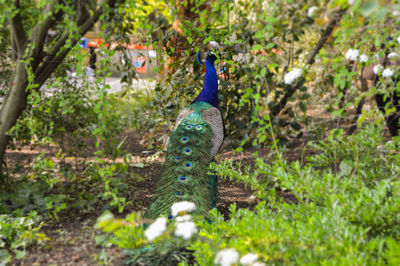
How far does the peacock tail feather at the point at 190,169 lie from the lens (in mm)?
2400

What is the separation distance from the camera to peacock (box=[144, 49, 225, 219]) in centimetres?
241

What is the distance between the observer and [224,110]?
3914 mm

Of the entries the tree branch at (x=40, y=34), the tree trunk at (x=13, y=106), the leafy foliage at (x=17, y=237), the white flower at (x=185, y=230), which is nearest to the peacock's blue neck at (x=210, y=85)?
the tree branch at (x=40, y=34)

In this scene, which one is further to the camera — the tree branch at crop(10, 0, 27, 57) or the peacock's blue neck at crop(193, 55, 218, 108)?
the peacock's blue neck at crop(193, 55, 218, 108)

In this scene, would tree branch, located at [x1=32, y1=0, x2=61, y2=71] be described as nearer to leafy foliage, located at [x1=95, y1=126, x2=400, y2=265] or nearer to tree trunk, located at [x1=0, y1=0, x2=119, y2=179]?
tree trunk, located at [x1=0, y1=0, x2=119, y2=179]

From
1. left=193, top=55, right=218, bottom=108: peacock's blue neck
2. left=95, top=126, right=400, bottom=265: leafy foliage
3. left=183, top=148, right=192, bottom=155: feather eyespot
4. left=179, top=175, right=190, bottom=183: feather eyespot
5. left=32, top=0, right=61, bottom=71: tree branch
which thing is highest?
left=32, top=0, right=61, bottom=71: tree branch

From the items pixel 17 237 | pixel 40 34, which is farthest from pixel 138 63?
pixel 17 237

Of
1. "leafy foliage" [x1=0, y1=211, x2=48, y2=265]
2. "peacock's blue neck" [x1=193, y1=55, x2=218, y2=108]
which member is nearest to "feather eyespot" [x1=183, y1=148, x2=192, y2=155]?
"peacock's blue neck" [x1=193, y1=55, x2=218, y2=108]

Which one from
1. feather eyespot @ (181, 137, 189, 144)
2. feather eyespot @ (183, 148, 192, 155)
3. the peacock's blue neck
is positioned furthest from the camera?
the peacock's blue neck

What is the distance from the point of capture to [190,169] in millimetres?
2658

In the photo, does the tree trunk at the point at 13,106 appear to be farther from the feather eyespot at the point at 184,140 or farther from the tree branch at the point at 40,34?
the feather eyespot at the point at 184,140

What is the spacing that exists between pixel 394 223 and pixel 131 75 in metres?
2.35

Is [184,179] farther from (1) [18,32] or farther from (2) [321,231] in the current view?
(1) [18,32]

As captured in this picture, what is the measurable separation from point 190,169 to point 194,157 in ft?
0.47
